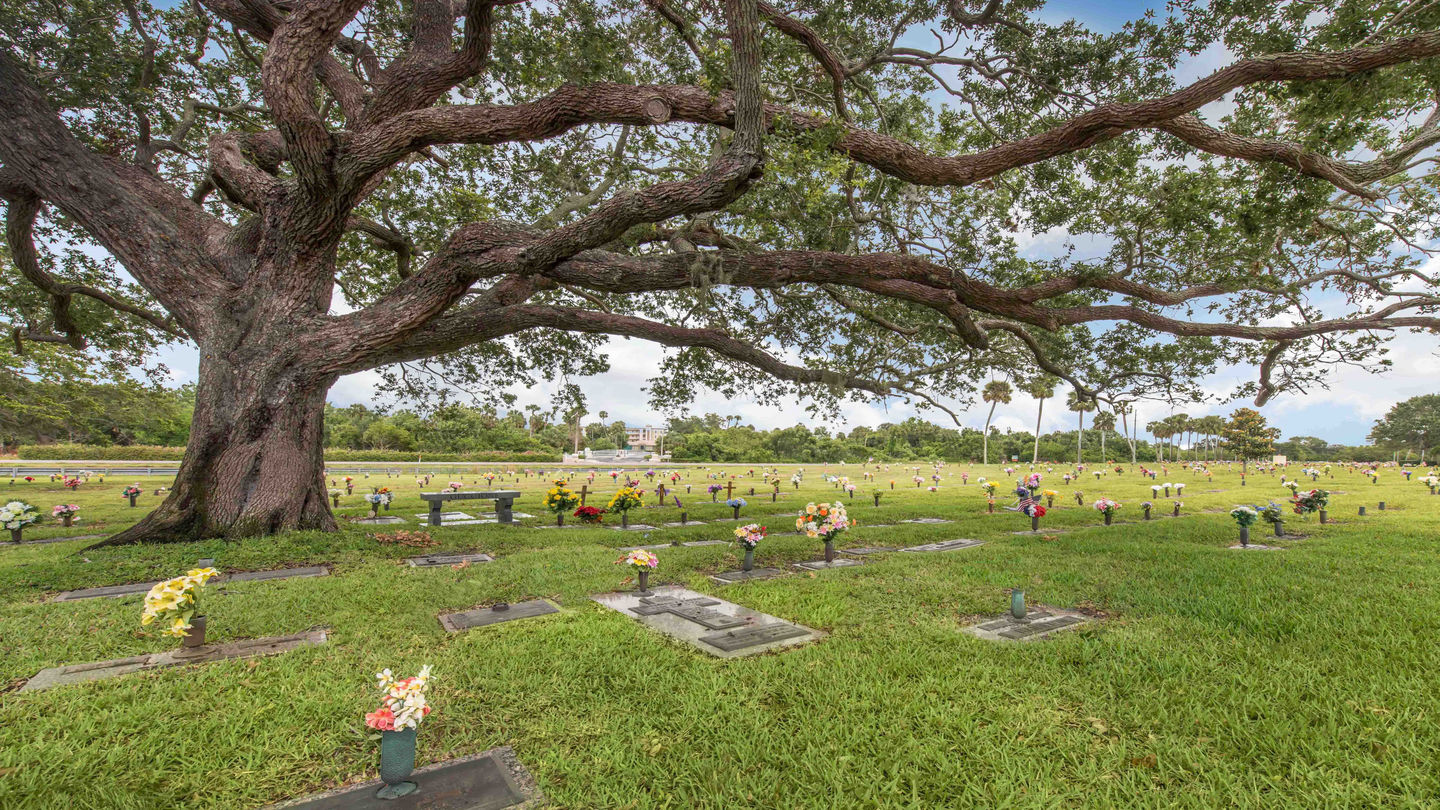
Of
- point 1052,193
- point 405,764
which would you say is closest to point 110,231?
point 405,764

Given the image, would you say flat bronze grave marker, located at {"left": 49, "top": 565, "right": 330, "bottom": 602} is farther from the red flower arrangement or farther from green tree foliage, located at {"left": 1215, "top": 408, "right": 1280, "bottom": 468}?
green tree foliage, located at {"left": 1215, "top": 408, "right": 1280, "bottom": 468}

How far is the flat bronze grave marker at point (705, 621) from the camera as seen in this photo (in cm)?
408

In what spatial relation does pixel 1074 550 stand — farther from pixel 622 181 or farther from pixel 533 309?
pixel 622 181

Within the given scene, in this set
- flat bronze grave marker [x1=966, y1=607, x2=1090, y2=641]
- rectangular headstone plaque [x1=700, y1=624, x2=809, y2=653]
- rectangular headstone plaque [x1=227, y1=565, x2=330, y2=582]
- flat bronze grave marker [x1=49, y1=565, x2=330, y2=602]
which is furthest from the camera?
rectangular headstone plaque [x1=227, y1=565, x2=330, y2=582]

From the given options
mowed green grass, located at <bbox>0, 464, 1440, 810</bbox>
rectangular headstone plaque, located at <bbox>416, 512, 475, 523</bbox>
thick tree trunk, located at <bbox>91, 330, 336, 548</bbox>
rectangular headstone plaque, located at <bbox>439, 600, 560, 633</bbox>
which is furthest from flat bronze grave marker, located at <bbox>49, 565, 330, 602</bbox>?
rectangular headstone plaque, located at <bbox>416, 512, 475, 523</bbox>

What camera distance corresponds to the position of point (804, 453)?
2288 inches

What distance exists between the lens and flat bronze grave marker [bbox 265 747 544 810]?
87.4 inches

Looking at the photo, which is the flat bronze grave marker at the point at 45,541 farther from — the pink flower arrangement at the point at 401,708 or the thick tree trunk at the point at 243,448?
the pink flower arrangement at the point at 401,708

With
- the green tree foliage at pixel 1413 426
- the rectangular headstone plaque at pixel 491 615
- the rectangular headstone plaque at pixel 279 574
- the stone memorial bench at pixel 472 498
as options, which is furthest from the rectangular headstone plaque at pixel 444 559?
the green tree foliage at pixel 1413 426

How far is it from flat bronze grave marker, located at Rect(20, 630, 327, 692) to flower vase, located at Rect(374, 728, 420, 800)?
7.43 feet

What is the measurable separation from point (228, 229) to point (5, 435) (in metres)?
32.5

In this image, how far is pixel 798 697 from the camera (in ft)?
10.4

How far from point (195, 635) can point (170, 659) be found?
0.56 feet

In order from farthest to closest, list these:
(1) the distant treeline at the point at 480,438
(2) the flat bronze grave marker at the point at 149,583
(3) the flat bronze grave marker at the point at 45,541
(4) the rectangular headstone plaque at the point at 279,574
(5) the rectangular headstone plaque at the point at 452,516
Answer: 1. (1) the distant treeline at the point at 480,438
2. (5) the rectangular headstone plaque at the point at 452,516
3. (3) the flat bronze grave marker at the point at 45,541
4. (4) the rectangular headstone plaque at the point at 279,574
5. (2) the flat bronze grave marker at the point at 149,583
